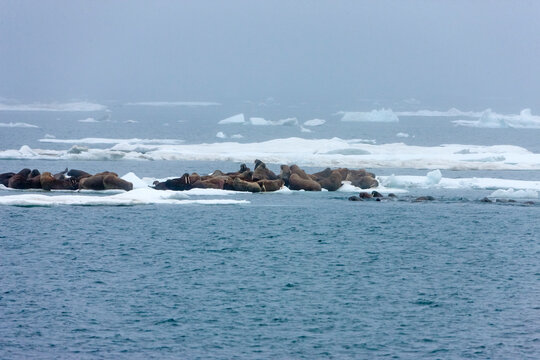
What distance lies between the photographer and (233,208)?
3419 centimetres

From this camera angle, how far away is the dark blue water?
56.6ft

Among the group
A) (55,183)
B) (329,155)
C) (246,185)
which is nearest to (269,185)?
(246,185)

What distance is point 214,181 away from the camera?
37844 millimetres

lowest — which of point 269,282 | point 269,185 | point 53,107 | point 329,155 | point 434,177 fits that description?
point 269,282

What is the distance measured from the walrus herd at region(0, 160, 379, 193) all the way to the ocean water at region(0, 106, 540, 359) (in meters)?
0.59

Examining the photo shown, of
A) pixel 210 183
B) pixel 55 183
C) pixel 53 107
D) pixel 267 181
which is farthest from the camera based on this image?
pixel 53 107

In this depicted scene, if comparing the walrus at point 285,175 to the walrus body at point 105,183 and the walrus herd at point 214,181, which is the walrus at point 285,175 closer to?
the walrus herd at point 214,181

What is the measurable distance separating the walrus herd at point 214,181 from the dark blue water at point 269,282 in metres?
2.74

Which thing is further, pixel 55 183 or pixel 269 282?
pixel 55 183

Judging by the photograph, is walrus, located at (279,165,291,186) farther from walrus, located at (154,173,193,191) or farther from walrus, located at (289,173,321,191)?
walrus, located at (154,173,193,191)

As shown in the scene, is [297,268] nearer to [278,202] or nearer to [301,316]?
[301,316]

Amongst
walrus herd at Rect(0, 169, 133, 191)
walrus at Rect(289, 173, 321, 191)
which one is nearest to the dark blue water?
walrus herd at Rect(0, 169, 133, 191)

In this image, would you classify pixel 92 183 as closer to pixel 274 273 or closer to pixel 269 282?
pixel 274 273

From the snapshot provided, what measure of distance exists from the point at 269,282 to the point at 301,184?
1657cm
